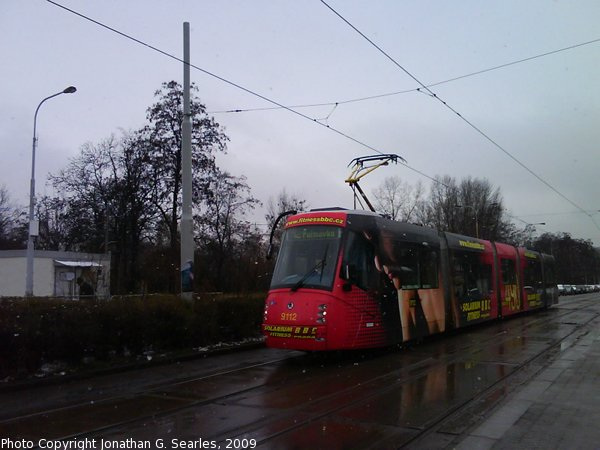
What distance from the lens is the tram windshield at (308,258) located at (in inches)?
431

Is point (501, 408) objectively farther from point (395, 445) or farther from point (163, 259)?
point (163, 259)

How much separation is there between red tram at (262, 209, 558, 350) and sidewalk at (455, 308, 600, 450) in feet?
11.4

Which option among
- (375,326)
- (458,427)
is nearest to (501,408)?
(458,427)

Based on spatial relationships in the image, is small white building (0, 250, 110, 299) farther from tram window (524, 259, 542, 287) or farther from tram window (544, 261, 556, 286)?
tram window (544, 261, 556, 286)

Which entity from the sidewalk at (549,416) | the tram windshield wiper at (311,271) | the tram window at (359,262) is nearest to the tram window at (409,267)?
the tram window at (359,262)

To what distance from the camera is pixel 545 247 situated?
92.3 m

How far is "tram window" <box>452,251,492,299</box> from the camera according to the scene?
16.8 meters

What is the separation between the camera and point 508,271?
877 inches

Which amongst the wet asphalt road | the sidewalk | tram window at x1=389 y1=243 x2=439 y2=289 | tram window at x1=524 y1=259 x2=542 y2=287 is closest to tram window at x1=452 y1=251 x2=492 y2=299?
tram window at x1=389 y1=243 x2=439 y2=289

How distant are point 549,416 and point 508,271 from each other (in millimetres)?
16591

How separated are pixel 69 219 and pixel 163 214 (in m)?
10.3

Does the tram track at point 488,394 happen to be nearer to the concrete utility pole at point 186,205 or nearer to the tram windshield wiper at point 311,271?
the tram windshield wiper at point 311,271

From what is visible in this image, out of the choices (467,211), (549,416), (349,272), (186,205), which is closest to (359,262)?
(349,272)

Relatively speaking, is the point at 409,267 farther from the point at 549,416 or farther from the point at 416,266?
the point at 549,416
